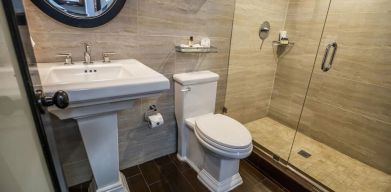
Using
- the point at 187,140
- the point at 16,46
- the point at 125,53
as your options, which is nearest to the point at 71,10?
the point at 125,53

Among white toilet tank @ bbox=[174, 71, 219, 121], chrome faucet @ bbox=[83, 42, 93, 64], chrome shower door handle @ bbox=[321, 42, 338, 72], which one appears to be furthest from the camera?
chrome shower door handle @ bbox=[321, 42, 338, 72]

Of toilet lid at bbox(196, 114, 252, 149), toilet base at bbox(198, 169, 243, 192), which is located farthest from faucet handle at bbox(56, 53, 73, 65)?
toilet base at bbox(198, 169, 243, 192)

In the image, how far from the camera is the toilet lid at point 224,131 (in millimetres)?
1341

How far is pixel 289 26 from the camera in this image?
2248mm

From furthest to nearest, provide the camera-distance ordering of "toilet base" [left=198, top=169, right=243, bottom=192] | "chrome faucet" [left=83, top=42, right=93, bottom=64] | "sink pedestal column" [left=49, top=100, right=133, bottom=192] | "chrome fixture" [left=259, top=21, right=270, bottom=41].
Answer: "chrome fixture" [left=259, top=21, right=270, bottom=41]
"toilet base" [left=198, top=169, right=243, bottom=192]
"chrome faucet" [left=83, top=42, right=93, bottom=64]
"sink pedestal column" [left=49, top=100, right=133, bottom=192]

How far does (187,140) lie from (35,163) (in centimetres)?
141

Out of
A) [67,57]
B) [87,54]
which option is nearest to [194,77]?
[87,54]

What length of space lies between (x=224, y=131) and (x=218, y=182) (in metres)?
0.41

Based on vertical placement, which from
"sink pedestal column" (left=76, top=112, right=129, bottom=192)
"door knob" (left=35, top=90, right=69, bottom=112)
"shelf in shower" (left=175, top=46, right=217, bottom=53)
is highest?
"shelf in shower" (left=175, top=46, right=217, bottom=53)

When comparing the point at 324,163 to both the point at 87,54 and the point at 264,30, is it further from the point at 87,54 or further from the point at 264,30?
the point at 87,54

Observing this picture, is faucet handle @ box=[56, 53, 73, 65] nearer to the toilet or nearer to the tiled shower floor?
the toilet

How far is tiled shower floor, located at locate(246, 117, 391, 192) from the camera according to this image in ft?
5.45

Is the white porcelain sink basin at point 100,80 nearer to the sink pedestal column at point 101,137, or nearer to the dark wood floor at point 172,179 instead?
the sink pedestal column at point 101,137

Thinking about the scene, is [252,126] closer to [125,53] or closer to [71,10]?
[125,53]
